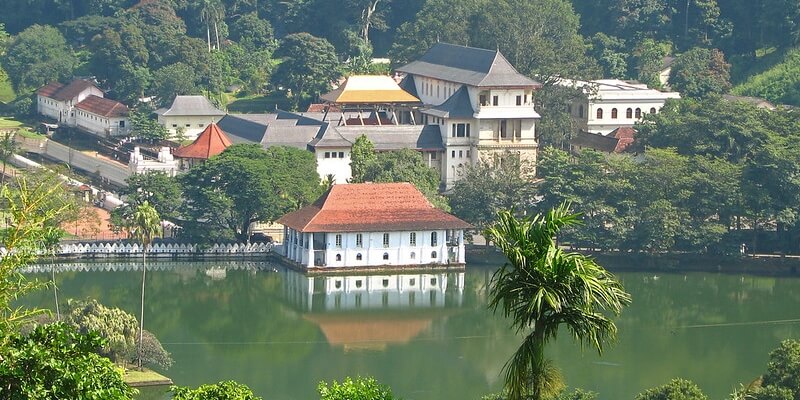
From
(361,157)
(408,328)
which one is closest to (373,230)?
(408,328)

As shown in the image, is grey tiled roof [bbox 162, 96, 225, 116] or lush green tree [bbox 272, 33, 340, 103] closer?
grey tiled roof [bbox 162, 96, 225, 116]

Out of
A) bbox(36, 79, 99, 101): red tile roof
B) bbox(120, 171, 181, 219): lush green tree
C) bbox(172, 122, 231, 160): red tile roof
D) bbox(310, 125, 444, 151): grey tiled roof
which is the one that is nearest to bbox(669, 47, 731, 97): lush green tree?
bbox(310, 125, 444, 151): grey tiled roof

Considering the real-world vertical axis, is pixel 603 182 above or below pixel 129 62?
below

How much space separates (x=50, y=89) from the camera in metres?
70.2

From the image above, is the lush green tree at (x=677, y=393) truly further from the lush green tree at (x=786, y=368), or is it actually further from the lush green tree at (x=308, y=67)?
the lush green tree at (x=308, y=67)

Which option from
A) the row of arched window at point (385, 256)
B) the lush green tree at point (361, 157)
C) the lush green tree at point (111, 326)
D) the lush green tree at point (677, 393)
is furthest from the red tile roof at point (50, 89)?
the lush green tree at point (677, 393)

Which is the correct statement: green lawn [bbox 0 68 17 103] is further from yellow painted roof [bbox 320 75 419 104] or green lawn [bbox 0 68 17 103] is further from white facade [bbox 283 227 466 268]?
white facade [bbox 283 227 466 268]

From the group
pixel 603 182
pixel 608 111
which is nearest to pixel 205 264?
pixel 603 182

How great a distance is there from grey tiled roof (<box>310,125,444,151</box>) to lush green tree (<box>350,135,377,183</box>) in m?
1.45

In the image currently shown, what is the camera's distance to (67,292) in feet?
143

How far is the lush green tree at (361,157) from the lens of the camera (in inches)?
2026

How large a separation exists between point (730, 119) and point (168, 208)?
16043 millimetres

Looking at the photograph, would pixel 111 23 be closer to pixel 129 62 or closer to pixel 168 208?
pixel 129 62

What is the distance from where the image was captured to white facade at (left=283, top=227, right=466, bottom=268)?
46.8 meters
